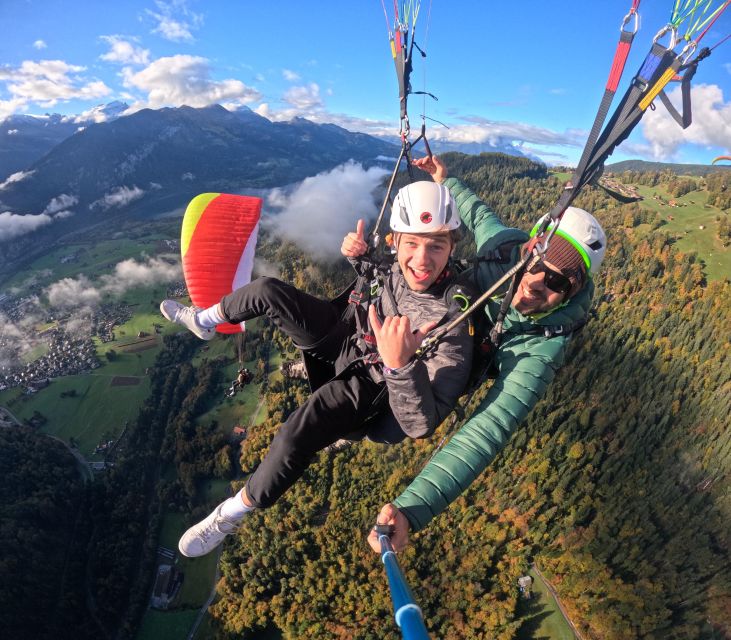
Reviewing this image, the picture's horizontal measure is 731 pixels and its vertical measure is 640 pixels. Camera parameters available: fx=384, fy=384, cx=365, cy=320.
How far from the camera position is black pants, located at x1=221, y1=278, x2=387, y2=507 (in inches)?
175

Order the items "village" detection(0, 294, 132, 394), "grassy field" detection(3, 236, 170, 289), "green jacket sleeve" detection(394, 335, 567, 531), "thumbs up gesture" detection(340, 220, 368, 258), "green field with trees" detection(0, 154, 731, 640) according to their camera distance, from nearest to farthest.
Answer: "green jacket sleeve" detection(394, 335, 567, 531) < "thumbs up gesture" detection(340, 220, 368, 258) < "green field with trees" detection(0, 154, 731, 640) < "village" detection(0, 294, 132, 394) < "grassy field" detection(3, 236, 170, 289)

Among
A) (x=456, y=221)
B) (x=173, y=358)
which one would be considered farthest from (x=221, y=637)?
(x=173, y=358)

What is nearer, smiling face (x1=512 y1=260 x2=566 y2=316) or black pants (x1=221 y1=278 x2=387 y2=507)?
smiling face (x1=512 y1=260 x2=566 y2=316)

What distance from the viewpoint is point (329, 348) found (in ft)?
18.0

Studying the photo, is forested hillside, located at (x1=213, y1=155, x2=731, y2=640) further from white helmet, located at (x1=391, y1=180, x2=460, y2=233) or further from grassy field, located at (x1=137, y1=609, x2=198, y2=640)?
white helmet, located at (x1=391, y1=180, x2=460, y2=233)

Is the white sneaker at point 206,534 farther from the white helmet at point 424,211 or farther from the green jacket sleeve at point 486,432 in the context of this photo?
the white helmet at point 424,211

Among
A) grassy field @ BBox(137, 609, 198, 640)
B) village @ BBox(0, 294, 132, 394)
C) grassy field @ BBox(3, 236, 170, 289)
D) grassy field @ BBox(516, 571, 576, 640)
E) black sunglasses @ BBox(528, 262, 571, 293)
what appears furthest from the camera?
grassy field @ BBox(3, 236, 170, 289)

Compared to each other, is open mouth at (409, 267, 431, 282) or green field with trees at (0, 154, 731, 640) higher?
open mouth at (409, 267, 431, 282)

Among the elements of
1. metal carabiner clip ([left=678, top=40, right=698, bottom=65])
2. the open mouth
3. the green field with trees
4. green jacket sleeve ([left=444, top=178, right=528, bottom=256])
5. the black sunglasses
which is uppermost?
metal carabiner clip ([left=678, top=40, right=698, bottom=65])

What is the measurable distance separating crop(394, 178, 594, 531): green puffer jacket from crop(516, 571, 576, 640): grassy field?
49982 mm

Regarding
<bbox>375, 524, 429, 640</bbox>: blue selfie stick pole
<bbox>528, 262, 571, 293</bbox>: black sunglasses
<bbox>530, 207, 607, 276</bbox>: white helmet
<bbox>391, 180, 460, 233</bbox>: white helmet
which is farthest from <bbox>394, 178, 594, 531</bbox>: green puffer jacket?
<bbox>391, 180, 460, 233</bbox>: white helmet

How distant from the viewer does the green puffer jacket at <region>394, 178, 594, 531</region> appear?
3283 millimetres

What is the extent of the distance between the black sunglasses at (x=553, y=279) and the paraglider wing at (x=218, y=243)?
719 centimetres

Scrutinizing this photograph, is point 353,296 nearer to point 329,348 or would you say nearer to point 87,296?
point 329,348
